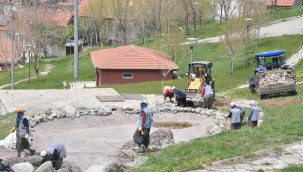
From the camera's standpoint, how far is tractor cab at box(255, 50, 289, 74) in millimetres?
35062

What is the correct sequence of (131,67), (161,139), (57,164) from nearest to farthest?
(57,164) < (161,139) < (131,67)

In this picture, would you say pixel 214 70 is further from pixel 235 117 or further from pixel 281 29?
pixel 235 117

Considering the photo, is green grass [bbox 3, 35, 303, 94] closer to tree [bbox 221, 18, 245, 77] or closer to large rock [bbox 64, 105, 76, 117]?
tree [bbox 221, 18, 245, 77]

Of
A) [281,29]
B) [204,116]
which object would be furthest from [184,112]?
[281,29]

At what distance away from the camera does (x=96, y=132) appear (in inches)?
973

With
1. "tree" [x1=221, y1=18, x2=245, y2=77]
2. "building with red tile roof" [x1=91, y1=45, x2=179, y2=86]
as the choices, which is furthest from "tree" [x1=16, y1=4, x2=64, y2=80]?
"tree" [x1=221, y1=18, x2=245, y2=77]

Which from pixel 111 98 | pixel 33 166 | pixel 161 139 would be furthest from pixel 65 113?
pixel 33 166

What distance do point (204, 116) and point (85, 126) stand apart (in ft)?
19.7

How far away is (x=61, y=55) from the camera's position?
283 ft

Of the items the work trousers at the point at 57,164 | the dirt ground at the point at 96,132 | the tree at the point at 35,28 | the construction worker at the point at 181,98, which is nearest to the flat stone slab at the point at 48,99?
the dirt ground at the point at 96,132

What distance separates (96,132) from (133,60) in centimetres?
2698

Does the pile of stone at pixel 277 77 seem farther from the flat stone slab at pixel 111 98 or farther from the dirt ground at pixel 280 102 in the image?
the flat stone slab at pixel 111 98

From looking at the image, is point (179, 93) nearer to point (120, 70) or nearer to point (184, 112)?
point (184, 112)

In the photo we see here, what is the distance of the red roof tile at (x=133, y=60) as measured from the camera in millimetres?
50312
